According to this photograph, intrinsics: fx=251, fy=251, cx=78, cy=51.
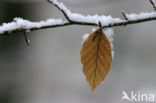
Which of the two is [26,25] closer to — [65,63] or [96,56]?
[96,56]

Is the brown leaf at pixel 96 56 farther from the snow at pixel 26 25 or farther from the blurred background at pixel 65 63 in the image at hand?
the blurred background at pixel 65 63

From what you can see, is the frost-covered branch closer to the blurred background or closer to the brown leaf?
the brown leaf

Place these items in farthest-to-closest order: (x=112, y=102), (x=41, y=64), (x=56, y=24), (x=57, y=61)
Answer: (x=57, y=61), (x=41, y=64), (x=112, y=102), (x=56, y=24)

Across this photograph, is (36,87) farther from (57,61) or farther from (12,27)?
(12,27)

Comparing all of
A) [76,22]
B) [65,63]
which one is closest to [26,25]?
[76,22]

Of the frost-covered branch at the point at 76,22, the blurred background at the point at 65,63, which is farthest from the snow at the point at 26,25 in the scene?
the blurred background at the point at 65,63

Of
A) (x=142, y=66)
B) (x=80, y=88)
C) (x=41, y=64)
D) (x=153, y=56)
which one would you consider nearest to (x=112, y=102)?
(x=80, y=88)

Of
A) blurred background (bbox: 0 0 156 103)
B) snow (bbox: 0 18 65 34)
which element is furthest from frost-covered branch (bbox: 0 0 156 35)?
blurred background (bbox: 0 0 156 103)
